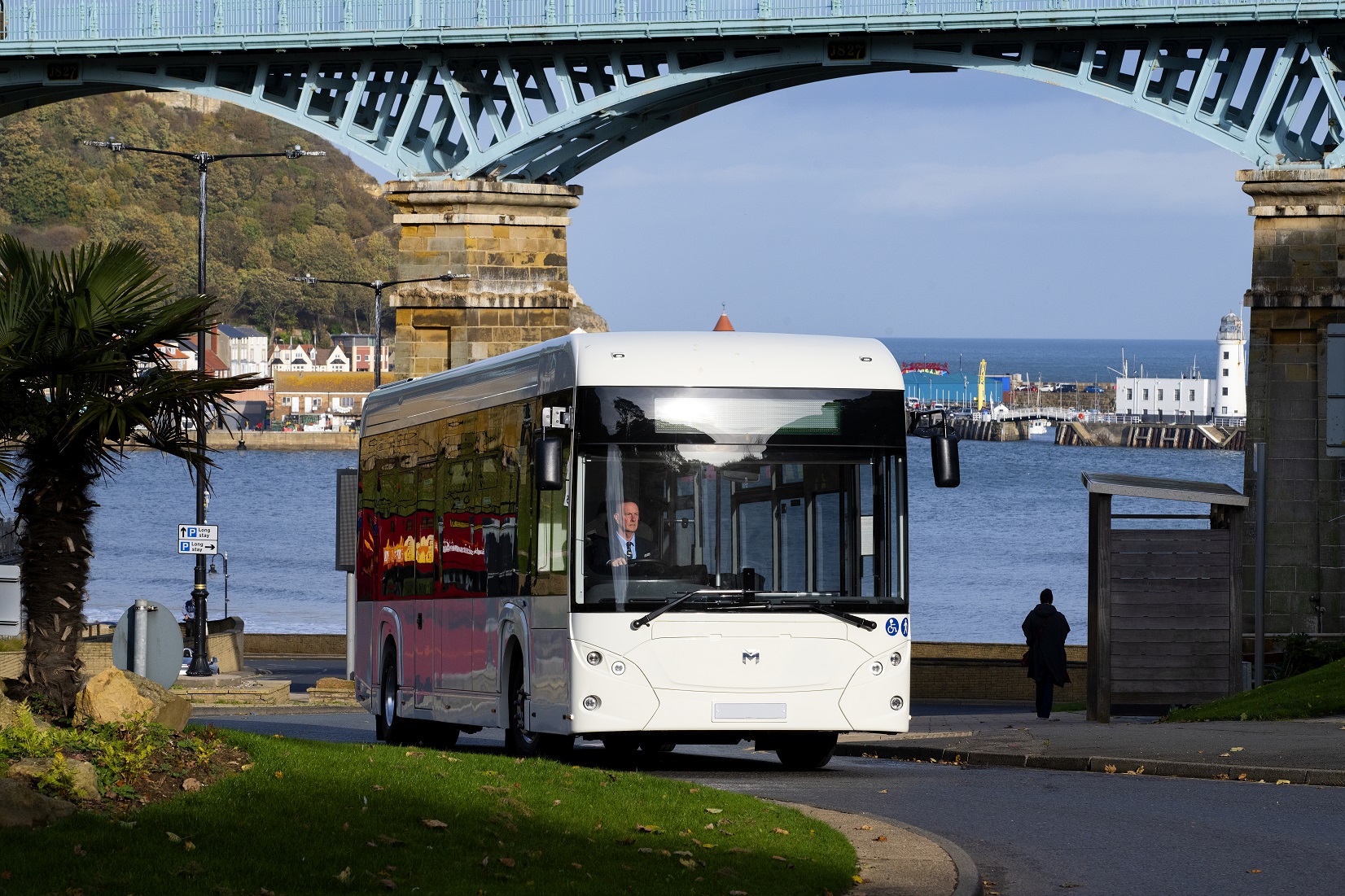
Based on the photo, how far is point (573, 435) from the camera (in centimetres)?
1493

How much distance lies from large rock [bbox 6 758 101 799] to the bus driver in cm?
525

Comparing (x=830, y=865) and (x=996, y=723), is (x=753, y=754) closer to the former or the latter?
(x=996, y=723)

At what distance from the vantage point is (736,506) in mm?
14844

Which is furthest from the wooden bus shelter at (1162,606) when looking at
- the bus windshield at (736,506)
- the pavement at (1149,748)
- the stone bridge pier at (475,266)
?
the stone bridge pier at (475,266)

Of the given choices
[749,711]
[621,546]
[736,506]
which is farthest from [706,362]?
[749,711]

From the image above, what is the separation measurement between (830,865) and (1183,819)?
372 centimetres

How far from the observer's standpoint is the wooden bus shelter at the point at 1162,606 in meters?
21.8

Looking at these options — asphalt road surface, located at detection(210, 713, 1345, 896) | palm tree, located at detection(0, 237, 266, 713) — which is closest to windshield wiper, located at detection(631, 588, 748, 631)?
asphalt road surface, located at detection(210, 713, 1345, 896)

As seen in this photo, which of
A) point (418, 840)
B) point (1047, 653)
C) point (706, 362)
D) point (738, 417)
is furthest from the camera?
point (1047, 653)

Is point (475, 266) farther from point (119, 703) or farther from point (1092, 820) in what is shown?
point (119, 703)

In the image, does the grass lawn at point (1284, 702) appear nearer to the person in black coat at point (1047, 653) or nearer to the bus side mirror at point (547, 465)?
the person in black coat at point (1047, 653)

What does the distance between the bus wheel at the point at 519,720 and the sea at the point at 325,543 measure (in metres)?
25.3

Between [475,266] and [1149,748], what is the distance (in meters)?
24.9

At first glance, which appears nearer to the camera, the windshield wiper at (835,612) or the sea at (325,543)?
the windshield wiper at (835,612)
